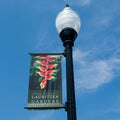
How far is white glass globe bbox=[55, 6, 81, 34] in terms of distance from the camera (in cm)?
687

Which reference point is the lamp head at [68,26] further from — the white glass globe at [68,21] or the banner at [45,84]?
the banner at [45,84]

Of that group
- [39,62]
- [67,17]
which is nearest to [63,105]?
[39,62]

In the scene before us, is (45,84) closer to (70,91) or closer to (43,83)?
(43,83)

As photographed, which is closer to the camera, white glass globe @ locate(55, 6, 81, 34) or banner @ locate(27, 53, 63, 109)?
banner @ locate(27, 53, 63, 109)

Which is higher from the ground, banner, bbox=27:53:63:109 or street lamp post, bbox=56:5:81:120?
street lamp post, bbox=56:5:81:120

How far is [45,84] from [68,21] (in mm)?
→ 1483

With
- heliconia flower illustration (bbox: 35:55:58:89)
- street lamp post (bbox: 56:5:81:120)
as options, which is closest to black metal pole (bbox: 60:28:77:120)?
street lamp post (bbox: 56:5:81:120)

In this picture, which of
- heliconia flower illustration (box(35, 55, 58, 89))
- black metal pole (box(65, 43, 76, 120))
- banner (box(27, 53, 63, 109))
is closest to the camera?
black metal pole (box(65, 43, 76, 120))

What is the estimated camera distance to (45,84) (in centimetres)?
669

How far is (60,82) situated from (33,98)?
2.23 ft

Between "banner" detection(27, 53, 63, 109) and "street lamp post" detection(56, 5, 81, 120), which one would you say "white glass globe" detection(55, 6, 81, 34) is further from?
"banner" detection(27, 53, 63, 109)

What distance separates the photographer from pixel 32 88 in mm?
6762

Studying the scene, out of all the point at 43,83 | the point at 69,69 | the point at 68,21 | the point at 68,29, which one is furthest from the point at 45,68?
the point at 68,21

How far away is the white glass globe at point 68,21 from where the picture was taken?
687 centimetres
